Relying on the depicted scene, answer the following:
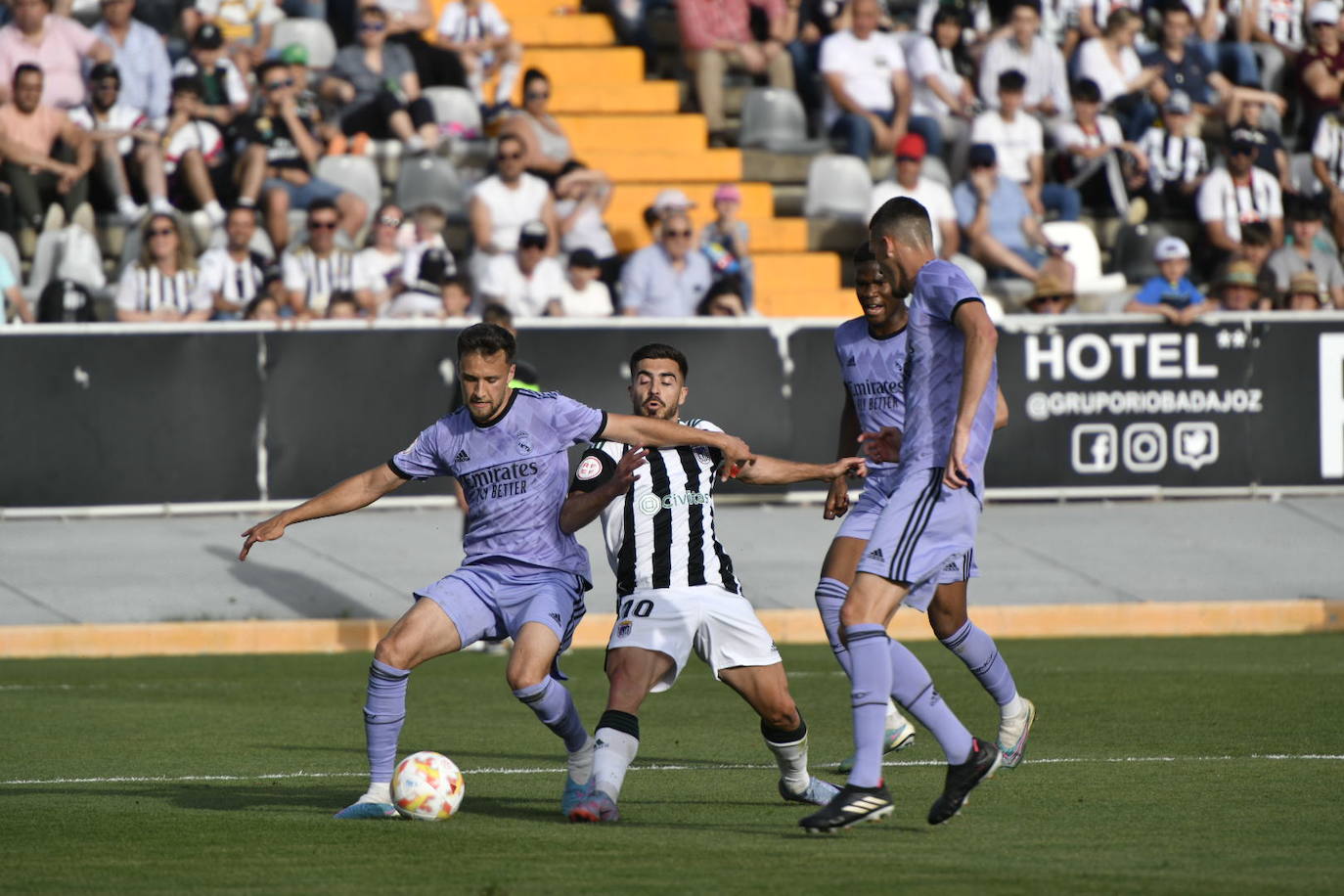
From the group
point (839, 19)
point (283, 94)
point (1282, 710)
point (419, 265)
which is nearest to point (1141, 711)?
point (1282, 710)

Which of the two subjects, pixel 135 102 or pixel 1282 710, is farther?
Result: pixel 135 102

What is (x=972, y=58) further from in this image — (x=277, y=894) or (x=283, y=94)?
(x=277, y=894)

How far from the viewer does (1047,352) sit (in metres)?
18.2

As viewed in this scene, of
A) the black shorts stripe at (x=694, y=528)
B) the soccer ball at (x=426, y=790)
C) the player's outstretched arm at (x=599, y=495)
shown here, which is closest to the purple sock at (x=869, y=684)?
the black shorts stripe at (x=694, y=528)

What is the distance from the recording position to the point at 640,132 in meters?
22.8

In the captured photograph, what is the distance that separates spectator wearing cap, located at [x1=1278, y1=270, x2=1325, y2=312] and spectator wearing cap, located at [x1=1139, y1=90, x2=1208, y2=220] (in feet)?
10.5

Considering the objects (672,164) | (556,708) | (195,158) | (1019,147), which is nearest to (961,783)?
(556,708)

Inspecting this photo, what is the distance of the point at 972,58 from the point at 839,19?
1636 millimetres

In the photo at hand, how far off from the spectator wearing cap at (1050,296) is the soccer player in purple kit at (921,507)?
441 inches

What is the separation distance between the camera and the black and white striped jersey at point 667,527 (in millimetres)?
8195

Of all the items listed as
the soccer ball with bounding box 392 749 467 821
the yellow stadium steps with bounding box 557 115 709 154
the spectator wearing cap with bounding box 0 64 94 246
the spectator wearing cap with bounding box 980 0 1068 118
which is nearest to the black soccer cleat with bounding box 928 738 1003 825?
the soccer ball with bounding box 392 749 467 821

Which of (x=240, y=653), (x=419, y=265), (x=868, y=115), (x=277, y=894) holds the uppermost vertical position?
(x=868, y=115)

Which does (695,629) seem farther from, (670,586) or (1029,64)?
(1029,64)

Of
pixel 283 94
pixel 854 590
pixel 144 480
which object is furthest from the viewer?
pixel 283 94
